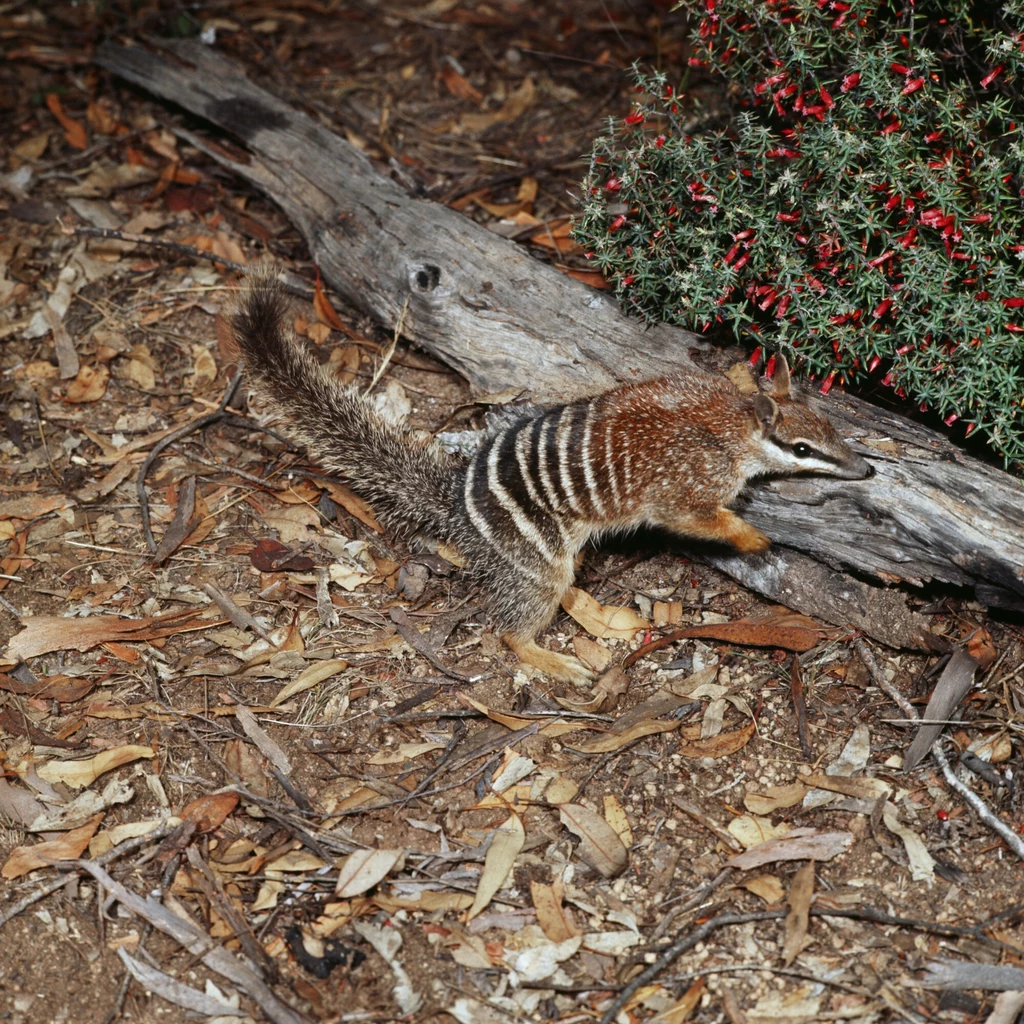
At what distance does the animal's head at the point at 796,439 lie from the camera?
13.3ft

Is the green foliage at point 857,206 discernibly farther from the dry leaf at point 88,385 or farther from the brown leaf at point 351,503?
the dry leaf at point 88,385

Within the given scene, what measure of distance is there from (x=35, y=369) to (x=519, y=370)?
8.35ft

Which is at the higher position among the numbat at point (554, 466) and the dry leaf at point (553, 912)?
the numbat at point (554, 466)

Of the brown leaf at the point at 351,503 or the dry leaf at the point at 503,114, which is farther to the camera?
the dry leaf at the point at 503,114

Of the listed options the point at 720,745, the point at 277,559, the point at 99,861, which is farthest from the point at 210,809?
the point at 720,745

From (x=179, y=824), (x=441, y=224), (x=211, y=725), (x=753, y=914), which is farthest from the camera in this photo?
(x=441, y=224)

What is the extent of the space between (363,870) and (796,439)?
7.09ft

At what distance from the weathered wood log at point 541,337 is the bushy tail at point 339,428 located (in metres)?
0.65

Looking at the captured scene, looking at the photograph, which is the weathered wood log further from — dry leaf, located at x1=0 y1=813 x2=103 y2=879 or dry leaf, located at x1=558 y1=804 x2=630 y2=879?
dry leaf, located at x1=0 y1=813 x2=103 y2=879

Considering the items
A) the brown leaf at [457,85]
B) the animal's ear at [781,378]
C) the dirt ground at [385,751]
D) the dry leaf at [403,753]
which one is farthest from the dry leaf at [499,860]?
the brown leaf at [457,85]

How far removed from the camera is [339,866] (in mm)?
3648

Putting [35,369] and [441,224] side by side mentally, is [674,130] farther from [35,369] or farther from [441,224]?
[35,369]

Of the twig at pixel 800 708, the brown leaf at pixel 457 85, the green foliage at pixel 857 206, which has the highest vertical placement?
the green foliage at pixel 857 206

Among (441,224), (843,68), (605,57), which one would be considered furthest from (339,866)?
(605,57)
